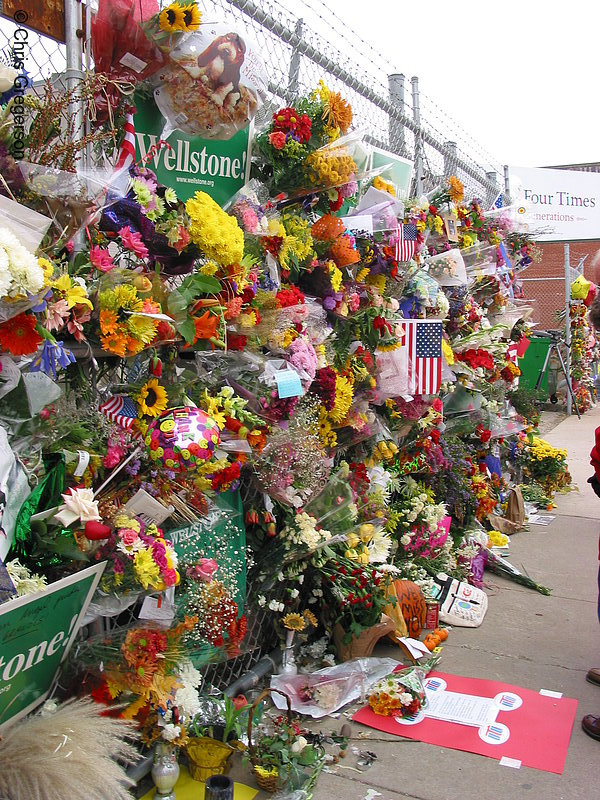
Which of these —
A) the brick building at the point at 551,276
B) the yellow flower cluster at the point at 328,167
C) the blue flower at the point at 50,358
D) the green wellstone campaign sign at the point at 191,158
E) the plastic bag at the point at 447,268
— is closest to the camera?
the blue flower at the point at 50,358

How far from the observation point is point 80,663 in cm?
248

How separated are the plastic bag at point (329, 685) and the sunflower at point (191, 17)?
9.04 ft

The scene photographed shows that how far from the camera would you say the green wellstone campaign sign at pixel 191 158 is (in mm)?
2883

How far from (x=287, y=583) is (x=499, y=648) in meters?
1.32

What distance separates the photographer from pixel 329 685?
3.40 m

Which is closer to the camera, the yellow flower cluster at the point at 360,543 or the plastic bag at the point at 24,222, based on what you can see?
the plastic bag at the point at 24,222

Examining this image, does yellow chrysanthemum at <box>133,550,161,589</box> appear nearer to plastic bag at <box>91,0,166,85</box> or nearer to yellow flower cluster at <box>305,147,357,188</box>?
plastic bag at <box>91,0,166,85</box>

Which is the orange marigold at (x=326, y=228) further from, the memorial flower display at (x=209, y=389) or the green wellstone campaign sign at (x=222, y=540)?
the green wellstone campaign sign at (x=222, y=540)

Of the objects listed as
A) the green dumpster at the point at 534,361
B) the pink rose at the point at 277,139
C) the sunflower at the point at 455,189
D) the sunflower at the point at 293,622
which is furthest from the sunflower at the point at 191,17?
the green dumpster at the point at 534,361

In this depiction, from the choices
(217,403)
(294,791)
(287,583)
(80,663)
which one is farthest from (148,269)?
(294,791)

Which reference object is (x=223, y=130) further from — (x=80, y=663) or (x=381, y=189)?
(x=80, y=663)

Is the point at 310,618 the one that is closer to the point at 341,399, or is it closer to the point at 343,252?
the point at 341,399

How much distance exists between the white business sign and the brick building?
596 mm

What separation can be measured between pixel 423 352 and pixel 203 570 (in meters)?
2.40
